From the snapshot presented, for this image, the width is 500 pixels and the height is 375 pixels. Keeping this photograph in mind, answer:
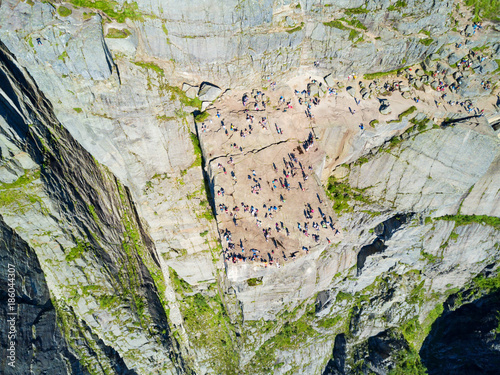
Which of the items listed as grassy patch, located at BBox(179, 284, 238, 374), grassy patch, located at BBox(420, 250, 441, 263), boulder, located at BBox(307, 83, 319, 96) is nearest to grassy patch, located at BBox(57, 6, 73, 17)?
boulder, located at BBox(307, 83, 319, 96)

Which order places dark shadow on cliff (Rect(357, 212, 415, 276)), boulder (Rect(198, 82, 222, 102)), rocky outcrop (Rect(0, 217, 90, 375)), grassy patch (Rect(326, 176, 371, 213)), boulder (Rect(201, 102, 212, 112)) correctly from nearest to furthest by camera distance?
rocky outcrop (Rect(0, 217, 90, 375))
boulder (Rect(198, 82, 222, 102))
boulder (Rect(201, 102, 212, 112))
grassy patch (Rect(326, 176, 371, 213))
dark shadow on cliff (Rect(357, 212, 415, 276))

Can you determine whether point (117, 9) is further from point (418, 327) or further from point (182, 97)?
point (418, 327)

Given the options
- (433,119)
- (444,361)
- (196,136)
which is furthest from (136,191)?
(444,361)

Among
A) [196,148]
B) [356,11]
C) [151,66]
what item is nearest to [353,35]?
[356,11]

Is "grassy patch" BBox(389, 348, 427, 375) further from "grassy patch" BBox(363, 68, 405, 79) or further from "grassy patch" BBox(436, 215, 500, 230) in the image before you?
"grassy patch" BBox(363, 68, 405, 79)

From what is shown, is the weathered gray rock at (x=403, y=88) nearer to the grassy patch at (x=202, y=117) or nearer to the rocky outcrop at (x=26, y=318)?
the grassy patch at (x=202, y=117)

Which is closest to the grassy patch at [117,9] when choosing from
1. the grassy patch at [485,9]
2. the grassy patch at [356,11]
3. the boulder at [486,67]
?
the grassy patch at [356,11]
